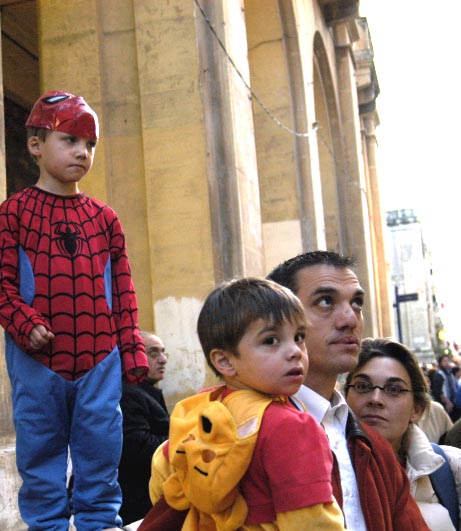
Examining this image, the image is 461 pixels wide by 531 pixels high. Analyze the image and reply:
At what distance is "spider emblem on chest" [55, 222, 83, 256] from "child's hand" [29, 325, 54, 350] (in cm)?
42

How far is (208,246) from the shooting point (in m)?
8.89

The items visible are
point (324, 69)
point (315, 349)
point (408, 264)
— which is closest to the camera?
point (315, 349)

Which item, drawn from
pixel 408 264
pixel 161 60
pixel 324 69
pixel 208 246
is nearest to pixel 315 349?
pixel 208 246

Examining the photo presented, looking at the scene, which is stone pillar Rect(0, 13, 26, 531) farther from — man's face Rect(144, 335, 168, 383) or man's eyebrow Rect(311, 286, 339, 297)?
man's eyebrow Rect(311, 286, 339, 297)

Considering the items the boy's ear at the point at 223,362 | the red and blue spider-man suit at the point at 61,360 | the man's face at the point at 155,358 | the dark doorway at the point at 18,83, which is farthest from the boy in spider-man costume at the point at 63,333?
the dark doorway at the point at 18,83

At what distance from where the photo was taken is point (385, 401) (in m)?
3.97

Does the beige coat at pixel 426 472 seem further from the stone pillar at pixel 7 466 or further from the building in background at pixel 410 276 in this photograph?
the building in background at pixel 410 276

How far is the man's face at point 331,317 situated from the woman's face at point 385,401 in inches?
27.3

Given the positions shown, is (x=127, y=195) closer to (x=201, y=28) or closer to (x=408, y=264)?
(x=201, y=28)

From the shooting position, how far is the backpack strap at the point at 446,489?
12.5 feet

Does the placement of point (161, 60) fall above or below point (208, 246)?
above

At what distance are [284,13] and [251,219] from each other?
277 inches

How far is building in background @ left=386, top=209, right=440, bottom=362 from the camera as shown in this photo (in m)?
59.8

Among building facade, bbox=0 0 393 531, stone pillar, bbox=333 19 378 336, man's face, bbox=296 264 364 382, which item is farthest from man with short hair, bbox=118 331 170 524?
stone pillar, bbox=333 19 378 336
